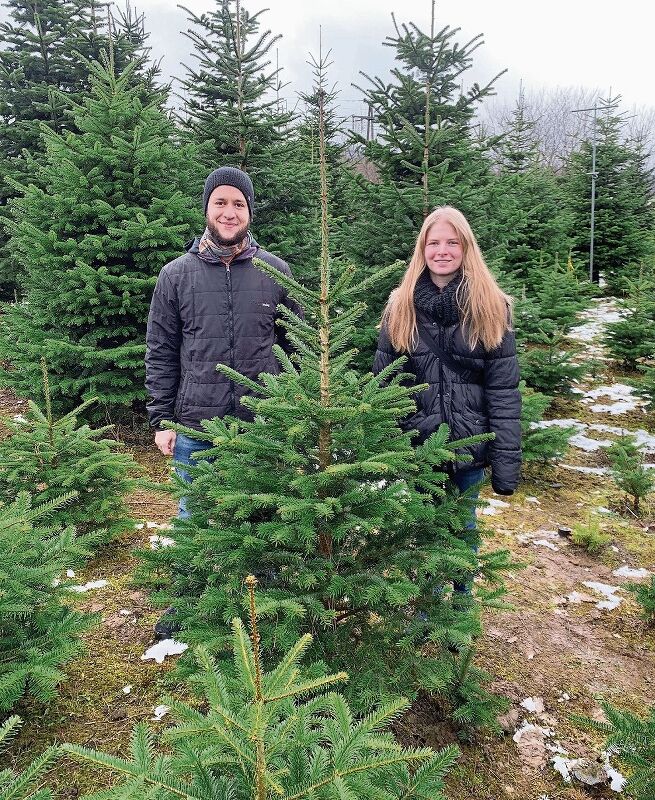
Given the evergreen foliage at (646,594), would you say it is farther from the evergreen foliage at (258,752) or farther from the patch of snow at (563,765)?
the evergreen foliage at (258,752)

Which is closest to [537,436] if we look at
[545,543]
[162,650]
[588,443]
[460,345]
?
[545,543]

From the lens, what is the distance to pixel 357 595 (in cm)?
205

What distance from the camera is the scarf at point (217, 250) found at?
129 inches

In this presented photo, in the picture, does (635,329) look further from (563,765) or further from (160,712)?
(160,712)

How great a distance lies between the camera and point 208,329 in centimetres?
331

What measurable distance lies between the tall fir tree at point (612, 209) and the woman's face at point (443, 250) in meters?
13.7

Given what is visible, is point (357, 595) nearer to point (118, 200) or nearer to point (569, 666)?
point (569, 666)

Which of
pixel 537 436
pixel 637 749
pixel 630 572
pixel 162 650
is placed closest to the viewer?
pixel 637 749

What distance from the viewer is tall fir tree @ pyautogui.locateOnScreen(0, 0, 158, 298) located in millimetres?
8633

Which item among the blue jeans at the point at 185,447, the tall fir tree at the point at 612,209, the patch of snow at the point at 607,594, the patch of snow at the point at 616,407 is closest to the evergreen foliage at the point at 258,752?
the blue jeans at the point at 185,447

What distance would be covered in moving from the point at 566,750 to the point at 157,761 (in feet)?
7.34

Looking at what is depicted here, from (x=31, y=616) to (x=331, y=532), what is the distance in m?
1.60

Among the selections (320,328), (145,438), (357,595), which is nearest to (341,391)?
(320,328)

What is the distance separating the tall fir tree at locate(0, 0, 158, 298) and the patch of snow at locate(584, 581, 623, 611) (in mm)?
8934
